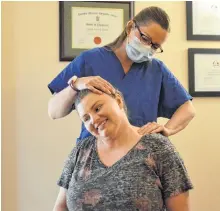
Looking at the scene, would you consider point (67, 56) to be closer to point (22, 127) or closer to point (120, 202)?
point (22, 127)

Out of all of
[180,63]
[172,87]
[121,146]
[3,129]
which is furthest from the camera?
[180,63]

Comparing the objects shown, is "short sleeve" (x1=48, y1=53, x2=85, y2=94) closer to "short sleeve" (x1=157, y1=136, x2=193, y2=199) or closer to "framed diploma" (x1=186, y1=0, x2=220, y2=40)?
"short sleeve" (x1=157, y1=136, x2=193, y2=199)

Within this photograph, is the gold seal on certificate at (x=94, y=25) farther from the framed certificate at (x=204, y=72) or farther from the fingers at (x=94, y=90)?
the fingers at (x=94, y=90)

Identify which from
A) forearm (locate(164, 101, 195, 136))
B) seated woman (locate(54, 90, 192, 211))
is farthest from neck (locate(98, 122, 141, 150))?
forearm (locate(164, 101, 195, 136))

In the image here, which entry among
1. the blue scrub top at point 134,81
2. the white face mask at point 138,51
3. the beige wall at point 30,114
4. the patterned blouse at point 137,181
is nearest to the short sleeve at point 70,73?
the blue scrub top at point 134,81

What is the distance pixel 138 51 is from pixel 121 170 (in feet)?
1.73

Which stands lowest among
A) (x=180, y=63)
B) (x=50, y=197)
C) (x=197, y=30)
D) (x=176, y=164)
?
(x=50, y=197)

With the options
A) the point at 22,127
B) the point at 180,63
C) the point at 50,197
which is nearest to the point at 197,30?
the point at 180,63

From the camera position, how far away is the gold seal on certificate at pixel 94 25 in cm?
216

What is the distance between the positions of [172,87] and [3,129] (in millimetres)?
1086

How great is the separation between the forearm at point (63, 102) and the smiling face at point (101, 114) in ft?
0.33

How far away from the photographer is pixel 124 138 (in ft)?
4.19

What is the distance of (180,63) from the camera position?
2.26 metres

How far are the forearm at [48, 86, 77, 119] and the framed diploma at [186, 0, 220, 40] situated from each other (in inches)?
45.7
